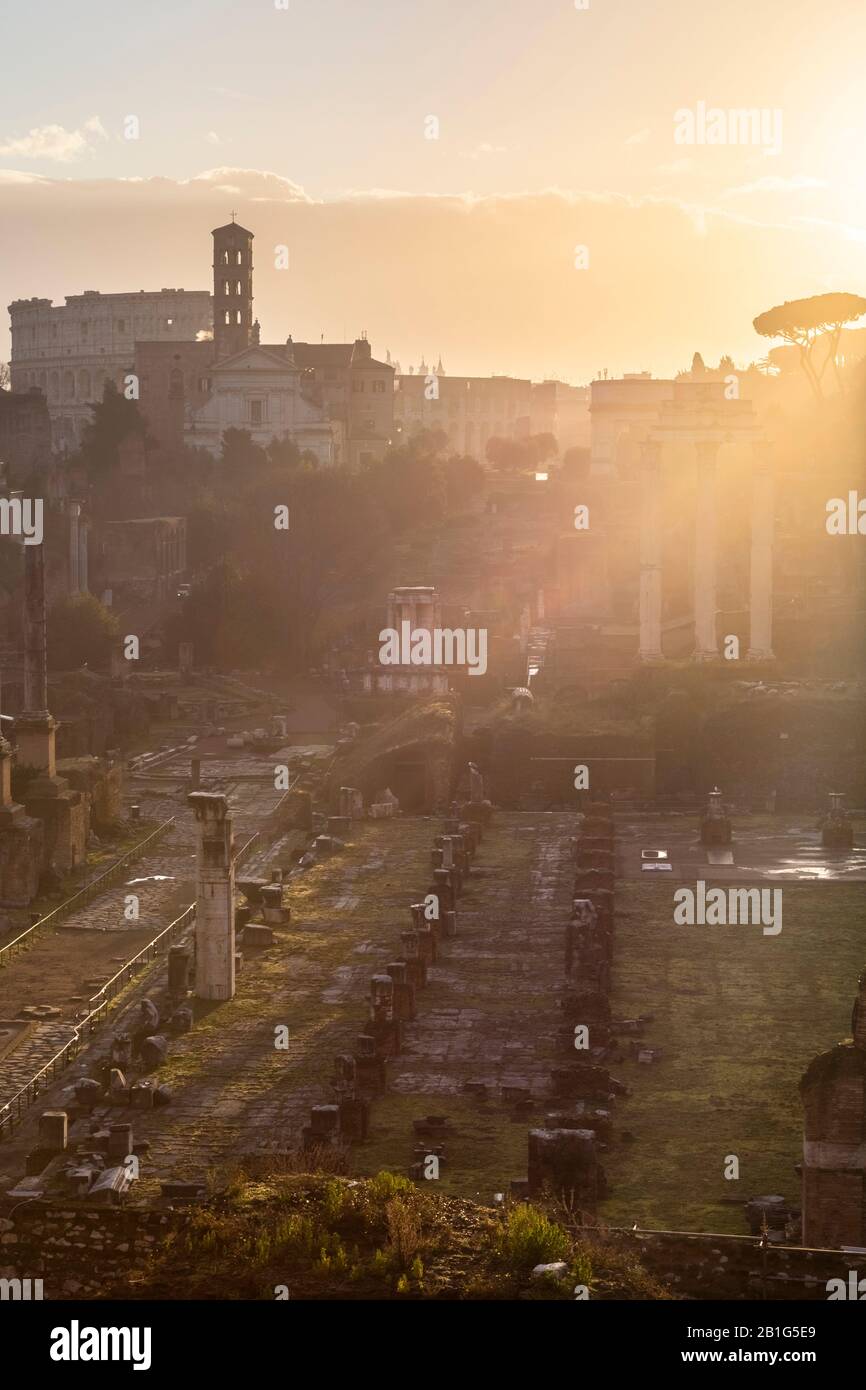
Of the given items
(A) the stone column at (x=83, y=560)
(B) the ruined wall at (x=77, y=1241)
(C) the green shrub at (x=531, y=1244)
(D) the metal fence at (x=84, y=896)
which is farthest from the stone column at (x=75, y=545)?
(C) the green shrub at (x=531, y=1244)

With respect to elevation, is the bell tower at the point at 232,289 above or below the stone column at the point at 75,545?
above

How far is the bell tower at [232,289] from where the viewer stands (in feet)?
304

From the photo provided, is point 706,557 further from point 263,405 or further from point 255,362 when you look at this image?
point 255,362

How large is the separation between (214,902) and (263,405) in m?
62.1

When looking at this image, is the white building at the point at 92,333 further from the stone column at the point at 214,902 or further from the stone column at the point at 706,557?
the stone column at the point at 214,902

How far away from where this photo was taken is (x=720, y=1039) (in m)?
25.5

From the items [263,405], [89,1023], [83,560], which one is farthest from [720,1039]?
[263,405]

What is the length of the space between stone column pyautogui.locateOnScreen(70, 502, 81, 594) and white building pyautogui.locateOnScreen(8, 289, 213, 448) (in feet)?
178

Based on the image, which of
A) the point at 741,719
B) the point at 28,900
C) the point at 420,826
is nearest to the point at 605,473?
the point at 741,719

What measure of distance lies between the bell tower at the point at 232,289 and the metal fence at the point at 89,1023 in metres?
61.4

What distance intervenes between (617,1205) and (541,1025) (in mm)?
6403

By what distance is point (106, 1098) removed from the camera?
76.2 feet

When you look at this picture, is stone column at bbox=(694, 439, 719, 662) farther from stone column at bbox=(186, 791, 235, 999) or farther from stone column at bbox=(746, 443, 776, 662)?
stone column at bbox=(186, 791, 235, 999)

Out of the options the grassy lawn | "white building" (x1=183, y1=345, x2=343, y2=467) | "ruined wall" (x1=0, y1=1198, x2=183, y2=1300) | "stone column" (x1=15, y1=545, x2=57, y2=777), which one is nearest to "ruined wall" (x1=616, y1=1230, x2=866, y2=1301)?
the grassy lawn
